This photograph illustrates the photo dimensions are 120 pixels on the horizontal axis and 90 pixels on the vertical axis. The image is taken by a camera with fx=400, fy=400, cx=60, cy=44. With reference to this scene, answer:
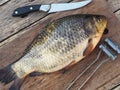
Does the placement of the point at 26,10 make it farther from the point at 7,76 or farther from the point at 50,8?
the point at 7,76

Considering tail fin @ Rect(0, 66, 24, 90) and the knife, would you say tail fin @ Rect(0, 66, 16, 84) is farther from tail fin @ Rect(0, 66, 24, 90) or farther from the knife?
the knife

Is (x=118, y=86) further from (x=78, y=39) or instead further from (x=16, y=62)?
(x=16, y=62)

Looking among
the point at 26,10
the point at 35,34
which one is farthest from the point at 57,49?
the point at 26,10

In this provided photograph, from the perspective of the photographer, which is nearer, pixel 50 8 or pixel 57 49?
pixel 57 49

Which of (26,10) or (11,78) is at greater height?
(26,10)

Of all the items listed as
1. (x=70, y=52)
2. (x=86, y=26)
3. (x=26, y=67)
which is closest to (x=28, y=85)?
(x=26, y=67)
